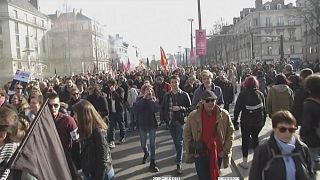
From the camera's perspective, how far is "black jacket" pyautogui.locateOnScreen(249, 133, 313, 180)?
152 inches

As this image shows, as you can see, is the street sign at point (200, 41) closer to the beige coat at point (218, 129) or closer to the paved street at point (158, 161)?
the paved street at point (158, 161)

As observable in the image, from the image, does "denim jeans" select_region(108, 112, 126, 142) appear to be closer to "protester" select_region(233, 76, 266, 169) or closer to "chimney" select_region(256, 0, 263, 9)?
"protester" select_region(233, 76, 266, 169)

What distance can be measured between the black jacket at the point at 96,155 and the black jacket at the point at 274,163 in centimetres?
183

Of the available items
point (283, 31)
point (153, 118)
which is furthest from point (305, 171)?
point (283, 31)

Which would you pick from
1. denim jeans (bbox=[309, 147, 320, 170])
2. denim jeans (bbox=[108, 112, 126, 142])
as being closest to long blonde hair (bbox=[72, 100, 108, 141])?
denim jeans (bbox=[309, 147, 320, 170])

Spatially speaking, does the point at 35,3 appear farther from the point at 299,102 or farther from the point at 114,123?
the point at 299,102

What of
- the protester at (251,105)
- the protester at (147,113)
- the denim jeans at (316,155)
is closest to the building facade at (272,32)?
the protester at (147,113)

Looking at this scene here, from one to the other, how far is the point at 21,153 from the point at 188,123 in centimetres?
368

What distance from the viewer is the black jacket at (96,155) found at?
16.3 ft

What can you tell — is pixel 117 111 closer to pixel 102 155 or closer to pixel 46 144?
pixel 102 155

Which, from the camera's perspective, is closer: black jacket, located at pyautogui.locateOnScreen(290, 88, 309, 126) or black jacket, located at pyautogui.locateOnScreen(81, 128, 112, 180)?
black jacket, located at pyautogui.locateOnScreen(81, 128, 112, 180)

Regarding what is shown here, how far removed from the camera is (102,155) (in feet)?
16.3

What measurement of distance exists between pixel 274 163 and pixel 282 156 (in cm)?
10

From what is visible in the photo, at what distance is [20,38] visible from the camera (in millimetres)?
83750
